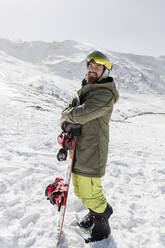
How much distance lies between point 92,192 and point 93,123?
1.09 metres

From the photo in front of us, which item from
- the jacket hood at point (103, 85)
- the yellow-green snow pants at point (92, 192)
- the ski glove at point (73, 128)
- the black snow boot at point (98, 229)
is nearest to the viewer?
the jacket hood at point (103, 85)

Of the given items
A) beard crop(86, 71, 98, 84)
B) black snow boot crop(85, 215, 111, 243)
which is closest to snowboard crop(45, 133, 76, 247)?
black snow boot crop(85, 215, 111, 243)

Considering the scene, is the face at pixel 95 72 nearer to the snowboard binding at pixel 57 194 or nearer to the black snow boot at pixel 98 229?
the snowboard binding at pixel 57 194

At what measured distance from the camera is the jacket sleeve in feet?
8.22

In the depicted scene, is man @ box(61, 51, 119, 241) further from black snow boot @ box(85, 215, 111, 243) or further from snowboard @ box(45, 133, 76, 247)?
black snow boot @ box(85, 215, 111, 243)

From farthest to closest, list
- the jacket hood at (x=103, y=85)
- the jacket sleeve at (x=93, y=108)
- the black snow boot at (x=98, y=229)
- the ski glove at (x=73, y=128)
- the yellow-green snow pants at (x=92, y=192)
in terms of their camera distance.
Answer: the black snow boot at (x=98, y=229) → the yellow-green snow pants at (x=92, y=192) → the ski glove at (x=73, y=128) → the jacket hood at (x=103, y=85) → the jacket sleeve at (x=93, y=108)

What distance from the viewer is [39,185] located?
466 centimetres

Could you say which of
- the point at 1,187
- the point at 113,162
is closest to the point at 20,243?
the point at 1,187

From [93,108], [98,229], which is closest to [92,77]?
[93,108]

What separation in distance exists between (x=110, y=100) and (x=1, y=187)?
340 cm

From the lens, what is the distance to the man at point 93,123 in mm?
2557

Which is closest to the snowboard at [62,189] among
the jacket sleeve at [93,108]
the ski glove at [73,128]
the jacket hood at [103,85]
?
the ski glove at [73,128]

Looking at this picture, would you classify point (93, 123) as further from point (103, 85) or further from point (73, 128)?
point (103, 85)

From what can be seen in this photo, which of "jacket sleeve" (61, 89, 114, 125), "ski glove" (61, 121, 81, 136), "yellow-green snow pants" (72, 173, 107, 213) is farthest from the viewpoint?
"yellow-green snow pants" (72, 173, 107, 213)
